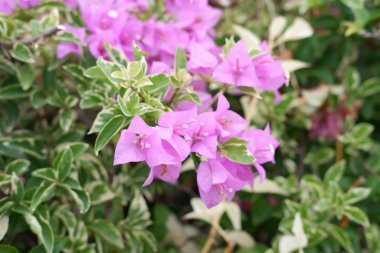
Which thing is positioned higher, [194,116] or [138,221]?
[194,116]

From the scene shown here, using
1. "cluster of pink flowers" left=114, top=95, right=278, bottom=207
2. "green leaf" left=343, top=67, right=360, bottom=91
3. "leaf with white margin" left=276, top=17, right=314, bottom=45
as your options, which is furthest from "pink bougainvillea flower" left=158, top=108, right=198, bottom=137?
"green leaf" left=343, top=67, right=360, bottom=91

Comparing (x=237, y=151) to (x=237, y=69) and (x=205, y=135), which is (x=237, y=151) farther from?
(x=237, y=69)

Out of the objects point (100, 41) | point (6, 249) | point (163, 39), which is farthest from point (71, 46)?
point (6, 249)

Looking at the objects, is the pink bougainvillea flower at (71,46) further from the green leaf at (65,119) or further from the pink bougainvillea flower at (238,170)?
the pink bougainvillea flower at (238,170)

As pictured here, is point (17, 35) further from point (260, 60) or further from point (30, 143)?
point (260, 60)

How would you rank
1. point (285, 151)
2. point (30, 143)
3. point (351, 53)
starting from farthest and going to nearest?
point (351, 53)
point (285, 151)
point (30, 143)

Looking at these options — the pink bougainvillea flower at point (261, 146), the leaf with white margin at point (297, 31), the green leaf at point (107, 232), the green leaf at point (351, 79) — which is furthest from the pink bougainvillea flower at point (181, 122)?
the green leaf at point (351, 79)

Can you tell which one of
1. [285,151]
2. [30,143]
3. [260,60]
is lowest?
[285,151]

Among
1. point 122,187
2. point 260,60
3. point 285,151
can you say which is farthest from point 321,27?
point 122,187
